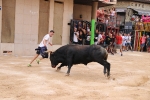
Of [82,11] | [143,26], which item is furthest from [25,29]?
[143,26]

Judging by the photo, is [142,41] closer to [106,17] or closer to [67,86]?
[106,17]

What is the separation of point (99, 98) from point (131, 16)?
86.0 feet

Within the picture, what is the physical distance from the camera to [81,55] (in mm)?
9445

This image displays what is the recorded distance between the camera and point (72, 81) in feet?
27.6

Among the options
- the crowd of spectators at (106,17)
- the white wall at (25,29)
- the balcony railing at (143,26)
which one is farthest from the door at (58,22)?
the balcony railing at (143,26)

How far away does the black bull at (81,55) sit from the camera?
9.18 metres

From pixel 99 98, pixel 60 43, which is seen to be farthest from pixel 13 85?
pixel 60 43


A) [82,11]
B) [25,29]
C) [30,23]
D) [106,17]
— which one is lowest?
[25,29]

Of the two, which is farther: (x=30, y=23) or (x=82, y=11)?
(x=82, y=11)

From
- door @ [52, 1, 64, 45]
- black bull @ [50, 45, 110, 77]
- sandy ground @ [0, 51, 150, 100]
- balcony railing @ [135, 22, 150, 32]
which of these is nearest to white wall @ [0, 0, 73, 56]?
door @ [52, 1, 64, 45]

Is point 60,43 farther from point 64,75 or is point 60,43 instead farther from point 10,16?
point 64,75

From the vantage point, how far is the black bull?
9180 millimetres

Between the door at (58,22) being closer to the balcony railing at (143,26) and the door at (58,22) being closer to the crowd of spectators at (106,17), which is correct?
the crowd of spectators at (106,17)

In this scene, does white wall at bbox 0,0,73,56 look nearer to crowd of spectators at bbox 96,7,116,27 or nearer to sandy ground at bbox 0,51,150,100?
sandy ground at bbox 0,51,150,100
